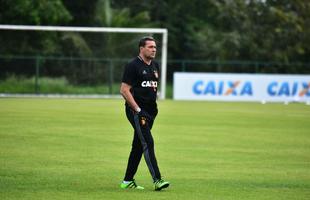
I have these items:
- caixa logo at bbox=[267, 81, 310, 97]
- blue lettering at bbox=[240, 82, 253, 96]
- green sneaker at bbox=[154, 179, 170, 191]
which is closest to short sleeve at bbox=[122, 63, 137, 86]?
green sneaker at bbox=[154, 179, 170, 191]

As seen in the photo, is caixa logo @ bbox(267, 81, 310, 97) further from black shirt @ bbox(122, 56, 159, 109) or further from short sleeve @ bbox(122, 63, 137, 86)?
short sleeve @ bbox(122, 63, 137, 86)

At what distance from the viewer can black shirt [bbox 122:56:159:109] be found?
11.2m

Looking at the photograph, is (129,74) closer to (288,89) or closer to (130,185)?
(130,185)

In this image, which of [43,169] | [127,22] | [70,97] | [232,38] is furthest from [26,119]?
[232,38]

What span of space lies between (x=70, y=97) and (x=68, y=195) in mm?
30665

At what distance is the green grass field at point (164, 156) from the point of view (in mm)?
11156

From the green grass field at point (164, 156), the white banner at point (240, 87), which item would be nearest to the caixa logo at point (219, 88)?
the white banner at point (240, 87)

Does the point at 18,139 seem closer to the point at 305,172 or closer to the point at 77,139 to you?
the point at 77,139

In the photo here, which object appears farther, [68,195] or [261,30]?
[261,30]

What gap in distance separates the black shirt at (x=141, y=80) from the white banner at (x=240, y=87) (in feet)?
98.4

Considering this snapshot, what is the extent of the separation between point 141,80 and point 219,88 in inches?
1214

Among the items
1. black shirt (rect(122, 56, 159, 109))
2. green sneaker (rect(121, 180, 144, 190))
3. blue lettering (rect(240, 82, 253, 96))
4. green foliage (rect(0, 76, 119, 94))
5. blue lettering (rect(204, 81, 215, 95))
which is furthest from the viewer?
blue lettering (rect(240, 82, 253, 96))

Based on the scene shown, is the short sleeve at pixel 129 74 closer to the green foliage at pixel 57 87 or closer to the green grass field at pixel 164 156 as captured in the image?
the green grass field at pixel 164 156

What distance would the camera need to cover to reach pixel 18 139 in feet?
59.4
